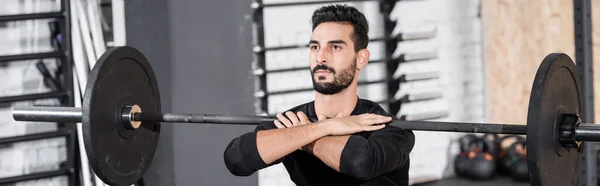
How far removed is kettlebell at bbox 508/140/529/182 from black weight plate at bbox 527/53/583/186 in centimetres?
373

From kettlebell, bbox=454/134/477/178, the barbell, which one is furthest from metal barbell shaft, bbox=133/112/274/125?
kettlebell, bbox=454/134/477/178

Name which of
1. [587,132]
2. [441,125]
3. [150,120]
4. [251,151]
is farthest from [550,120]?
[150,120]

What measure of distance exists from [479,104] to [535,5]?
34.8 inches

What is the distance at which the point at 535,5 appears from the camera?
6.67 metres

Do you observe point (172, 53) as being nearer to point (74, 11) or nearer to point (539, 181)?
point (74, 11)

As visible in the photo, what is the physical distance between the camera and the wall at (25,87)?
448cm

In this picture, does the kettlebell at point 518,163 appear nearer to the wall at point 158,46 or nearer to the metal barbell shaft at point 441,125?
the wall at point 158,46

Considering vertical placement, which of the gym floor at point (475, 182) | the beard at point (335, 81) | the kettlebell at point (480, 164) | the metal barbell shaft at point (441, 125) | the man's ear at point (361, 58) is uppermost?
the man's ear at point (361, 58)

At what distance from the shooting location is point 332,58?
8.55 ft

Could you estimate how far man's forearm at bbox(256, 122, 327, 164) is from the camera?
250cm

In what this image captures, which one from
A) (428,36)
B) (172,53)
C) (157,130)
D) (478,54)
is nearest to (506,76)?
(478,54)

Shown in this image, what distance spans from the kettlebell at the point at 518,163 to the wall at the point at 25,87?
3.14 meters

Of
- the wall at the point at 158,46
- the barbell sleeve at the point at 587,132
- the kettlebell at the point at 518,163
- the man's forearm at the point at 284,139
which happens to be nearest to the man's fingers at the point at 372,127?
the man's forearm at the point at 284,139

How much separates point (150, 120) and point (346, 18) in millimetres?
757
